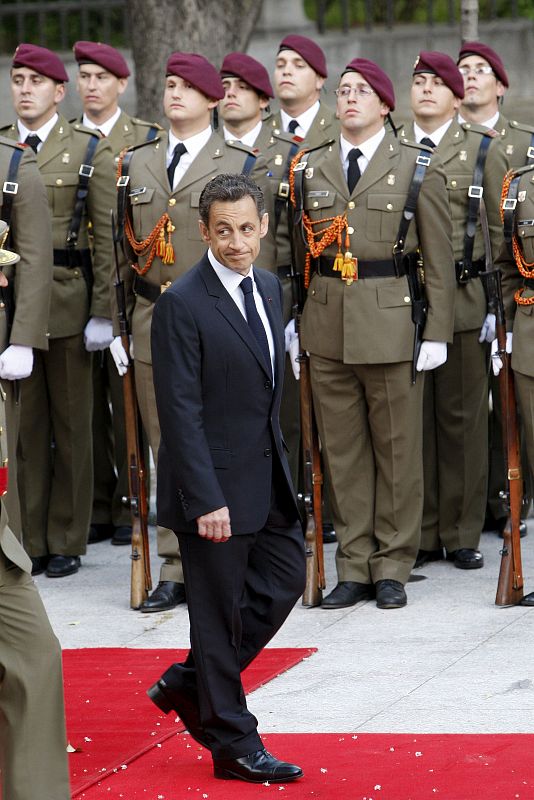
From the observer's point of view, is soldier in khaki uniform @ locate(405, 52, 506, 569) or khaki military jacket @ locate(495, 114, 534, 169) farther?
khaki military jacket @ locate(495, 114, 534, 169)

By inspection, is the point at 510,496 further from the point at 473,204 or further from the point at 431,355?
the point at 473,204

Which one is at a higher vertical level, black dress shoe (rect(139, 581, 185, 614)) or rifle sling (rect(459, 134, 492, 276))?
rifle sling (rect(459, 134, 492, 276))

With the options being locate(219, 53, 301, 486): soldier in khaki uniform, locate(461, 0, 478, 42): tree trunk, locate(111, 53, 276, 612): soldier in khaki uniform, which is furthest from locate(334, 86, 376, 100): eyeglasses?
locate(461, 0, 478, 42): tree trunk

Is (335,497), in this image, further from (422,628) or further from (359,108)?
(359,108)

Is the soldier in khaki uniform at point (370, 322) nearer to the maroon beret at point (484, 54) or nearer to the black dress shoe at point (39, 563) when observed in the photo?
the maroon beret at point (484, 54)

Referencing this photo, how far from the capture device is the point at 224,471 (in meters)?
4.92

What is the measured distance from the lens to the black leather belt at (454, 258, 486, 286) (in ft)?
24.6

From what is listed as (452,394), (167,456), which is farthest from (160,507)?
(452,394)

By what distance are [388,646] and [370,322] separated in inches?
54.6

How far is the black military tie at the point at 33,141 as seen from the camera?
7789 millimetres

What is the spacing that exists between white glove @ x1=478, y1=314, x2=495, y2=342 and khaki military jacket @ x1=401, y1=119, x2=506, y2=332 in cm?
4

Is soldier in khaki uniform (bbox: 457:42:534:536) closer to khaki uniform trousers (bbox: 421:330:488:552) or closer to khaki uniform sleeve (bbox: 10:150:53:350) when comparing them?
khaki uniform trousers (bbox: 421:330:488:552)

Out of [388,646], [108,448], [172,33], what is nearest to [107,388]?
[108,448]

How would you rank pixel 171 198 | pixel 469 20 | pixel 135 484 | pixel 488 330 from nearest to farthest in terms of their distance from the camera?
pixel 171 198 → pixel 135 484 → pixel 488 330 → pixel 469 20
